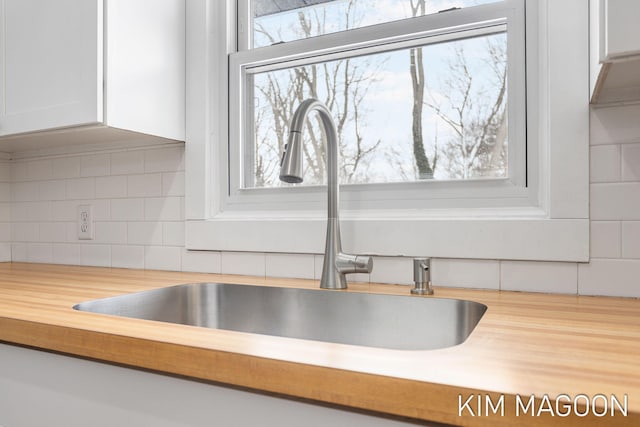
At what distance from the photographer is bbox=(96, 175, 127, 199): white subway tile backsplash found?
63.4 inches

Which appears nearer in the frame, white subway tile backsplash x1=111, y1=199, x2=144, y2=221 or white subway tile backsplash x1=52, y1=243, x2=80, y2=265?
white subway tile backsplash x1=111, y1=199, x2=144, y2=221

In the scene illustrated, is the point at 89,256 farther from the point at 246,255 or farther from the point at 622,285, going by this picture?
the point at 622,285

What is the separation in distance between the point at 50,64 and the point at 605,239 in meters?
1.53

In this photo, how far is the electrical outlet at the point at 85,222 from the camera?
1690 mm

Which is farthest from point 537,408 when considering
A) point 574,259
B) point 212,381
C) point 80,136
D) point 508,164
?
point 80,136

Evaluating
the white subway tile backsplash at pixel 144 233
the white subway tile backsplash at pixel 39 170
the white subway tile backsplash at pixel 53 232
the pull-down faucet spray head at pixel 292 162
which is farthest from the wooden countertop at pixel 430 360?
the white subway tile backsplash at pixel 39 170

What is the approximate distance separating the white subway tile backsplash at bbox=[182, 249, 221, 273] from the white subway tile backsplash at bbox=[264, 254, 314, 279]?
0.62ft

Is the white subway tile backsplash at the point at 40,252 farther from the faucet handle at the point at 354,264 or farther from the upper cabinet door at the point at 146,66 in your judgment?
the faucet handle at the point at 354,264

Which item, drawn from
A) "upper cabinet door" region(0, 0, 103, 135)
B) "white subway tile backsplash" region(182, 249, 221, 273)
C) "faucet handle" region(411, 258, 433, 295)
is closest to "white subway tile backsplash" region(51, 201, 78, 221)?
"upper cabinet door" region(0, 0, 103, 135)

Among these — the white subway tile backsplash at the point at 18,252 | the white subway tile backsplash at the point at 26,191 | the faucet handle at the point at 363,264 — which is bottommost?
the white subway tile backsplash at the point at 18,252

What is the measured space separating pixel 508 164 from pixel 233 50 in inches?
36.8

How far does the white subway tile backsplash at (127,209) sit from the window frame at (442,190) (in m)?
0.23

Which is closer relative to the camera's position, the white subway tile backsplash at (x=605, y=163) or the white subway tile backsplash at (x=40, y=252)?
the white subway tile backsplash at (x=605, y=163)

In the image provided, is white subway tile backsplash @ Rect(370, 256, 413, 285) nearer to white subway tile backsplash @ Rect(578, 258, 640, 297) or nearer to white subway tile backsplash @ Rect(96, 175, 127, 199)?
white subway tile backsplash @ Rect(578, 258, 640, 297)
